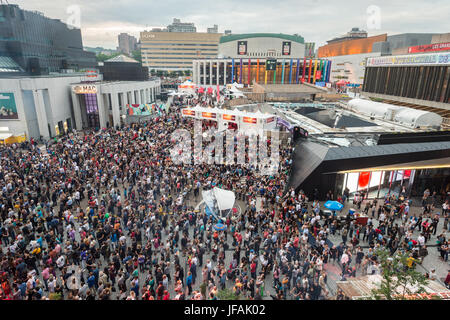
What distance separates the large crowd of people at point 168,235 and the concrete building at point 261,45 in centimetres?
8109

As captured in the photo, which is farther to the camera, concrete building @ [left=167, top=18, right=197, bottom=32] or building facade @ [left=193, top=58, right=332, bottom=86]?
concrete building @ [left=167, top=18, right=197, bottom=32]

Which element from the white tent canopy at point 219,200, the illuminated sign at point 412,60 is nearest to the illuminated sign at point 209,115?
the white tent canopy at point 219,200

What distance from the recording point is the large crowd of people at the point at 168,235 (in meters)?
9.55

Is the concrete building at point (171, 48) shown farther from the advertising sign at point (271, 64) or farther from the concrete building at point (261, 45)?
the advertising sign at point (271, 64)

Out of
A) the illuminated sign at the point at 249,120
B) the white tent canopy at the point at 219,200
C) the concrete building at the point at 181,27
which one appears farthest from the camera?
the concrete building at the point at 181,27

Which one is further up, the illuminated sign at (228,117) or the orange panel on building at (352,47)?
the orange panel on building at (352,47)

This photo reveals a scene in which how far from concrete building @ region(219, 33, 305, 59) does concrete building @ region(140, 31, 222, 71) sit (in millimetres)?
35907

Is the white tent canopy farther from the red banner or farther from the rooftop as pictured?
the rooftop

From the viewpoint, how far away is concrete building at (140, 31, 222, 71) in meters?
125

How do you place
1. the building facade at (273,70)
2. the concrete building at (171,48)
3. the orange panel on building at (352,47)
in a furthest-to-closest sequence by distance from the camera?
the concrete building at (171,48)
the orange panel on building at (352,47)
the building facade at (273,70)

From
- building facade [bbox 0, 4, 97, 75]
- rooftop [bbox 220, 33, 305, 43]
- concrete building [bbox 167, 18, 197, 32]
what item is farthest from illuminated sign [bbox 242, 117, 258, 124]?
concrete building [bbox 167, 18, 197, 32]
